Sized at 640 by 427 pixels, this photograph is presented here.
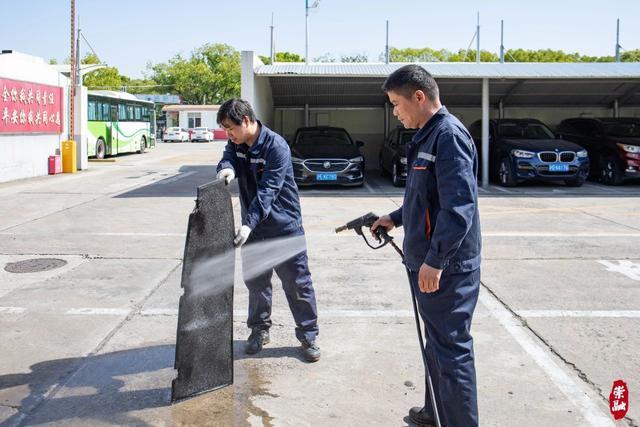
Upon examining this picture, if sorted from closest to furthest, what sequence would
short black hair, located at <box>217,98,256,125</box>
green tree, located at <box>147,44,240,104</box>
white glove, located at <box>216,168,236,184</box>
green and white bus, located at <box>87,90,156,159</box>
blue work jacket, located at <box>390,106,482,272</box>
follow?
blue work jacket, located at <box>390,106,482,272</box> < white glove, located at <box>216,168,236,184</box> < short black hair, located at <box>217,98,256,125</box> < green and white bus, located at <box>87,90,156,159</box> < green tree, located at <box>147,44,240,104</box>

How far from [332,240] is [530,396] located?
5.19 meters

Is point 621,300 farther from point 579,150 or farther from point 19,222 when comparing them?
point 579,150

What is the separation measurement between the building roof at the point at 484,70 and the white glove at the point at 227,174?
11.6 m

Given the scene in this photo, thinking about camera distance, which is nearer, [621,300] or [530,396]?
[530,396]

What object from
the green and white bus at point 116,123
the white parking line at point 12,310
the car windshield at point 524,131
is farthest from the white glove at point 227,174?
the green and white bus at point 116,123

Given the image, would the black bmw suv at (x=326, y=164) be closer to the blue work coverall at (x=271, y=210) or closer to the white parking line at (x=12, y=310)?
the white parking line at (x=12, y=310)

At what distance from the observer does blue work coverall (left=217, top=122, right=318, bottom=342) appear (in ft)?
13.5

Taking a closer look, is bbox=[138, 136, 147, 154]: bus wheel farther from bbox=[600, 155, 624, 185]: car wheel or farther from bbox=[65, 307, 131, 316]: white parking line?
bbox=[65, 307, 131, 316]: white parking line

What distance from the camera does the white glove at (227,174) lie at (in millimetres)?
3927

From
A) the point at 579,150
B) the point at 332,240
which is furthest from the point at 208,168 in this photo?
the point at 332,240

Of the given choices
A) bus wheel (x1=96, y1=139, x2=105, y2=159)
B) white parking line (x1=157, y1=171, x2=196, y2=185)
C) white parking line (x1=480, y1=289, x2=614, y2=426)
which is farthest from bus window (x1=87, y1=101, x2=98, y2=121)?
white parking line (x1=480, y1=289, x2=614, y2=426)

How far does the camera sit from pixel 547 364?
14.1ft

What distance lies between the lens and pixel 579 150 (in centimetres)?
1540

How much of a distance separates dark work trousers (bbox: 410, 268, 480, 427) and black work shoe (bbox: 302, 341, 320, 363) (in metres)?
1.48
